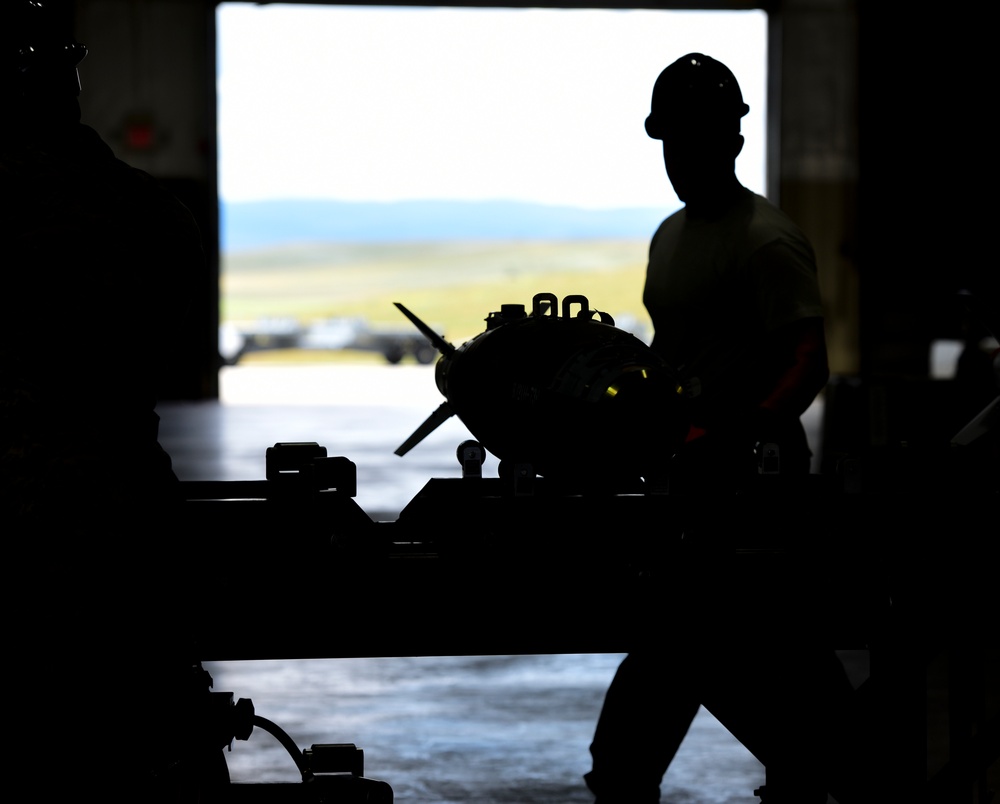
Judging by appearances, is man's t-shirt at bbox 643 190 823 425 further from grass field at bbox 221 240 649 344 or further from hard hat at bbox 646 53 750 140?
grass field at bbox 221 240 649 344

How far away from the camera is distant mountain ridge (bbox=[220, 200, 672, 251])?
20484mm

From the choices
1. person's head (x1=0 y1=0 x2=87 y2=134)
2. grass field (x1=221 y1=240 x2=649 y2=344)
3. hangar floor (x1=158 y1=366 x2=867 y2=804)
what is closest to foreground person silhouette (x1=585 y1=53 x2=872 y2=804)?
hangar floor (x1=158 y1=366 x2=867 y2=804)

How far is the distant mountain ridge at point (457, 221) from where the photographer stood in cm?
2048

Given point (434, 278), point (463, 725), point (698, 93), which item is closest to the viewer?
point (698, 93)

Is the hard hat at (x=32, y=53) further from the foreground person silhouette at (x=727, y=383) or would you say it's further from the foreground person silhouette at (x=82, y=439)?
the foreground person silhouette at (x=727, y=383)

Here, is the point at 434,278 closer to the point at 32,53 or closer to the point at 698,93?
the point at 698,93

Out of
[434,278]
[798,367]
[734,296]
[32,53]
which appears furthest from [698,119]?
[434,278]

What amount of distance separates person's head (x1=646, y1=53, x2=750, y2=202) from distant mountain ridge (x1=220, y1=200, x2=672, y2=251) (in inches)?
644

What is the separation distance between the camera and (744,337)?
2.21 metres

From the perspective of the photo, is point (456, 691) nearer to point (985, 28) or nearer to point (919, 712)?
point (919, 712)

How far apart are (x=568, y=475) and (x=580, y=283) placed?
77.6 feet

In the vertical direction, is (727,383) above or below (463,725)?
above

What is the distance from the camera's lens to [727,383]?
85.5 inches

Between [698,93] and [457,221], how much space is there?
2048 centimetres
